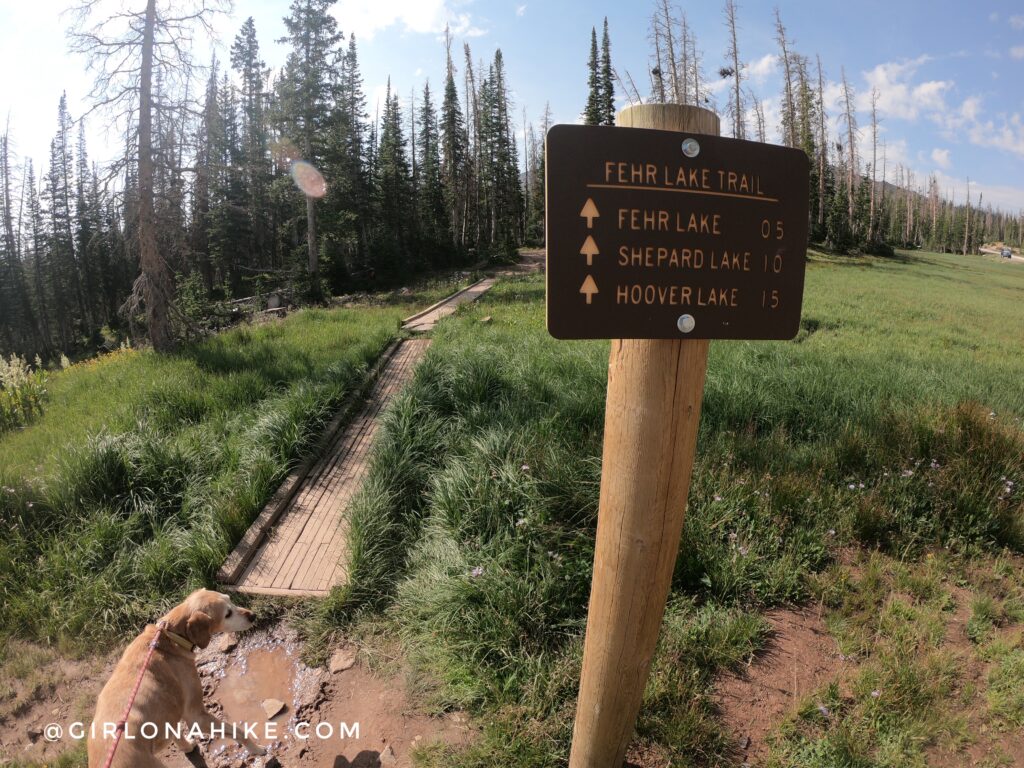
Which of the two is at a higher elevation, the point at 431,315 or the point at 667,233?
the point at 667,233

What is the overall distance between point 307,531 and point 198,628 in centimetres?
185

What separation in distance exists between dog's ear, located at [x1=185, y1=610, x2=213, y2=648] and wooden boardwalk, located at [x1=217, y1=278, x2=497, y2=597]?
1.14 m

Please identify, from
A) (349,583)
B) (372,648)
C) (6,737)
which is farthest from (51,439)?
(372,648)

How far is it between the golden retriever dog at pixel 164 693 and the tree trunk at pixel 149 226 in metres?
8.94

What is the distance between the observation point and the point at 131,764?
2.12 metres

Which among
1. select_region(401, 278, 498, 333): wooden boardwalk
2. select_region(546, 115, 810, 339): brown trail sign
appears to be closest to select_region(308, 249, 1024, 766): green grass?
select_region(546, 115, 810, 339): brown trail sign

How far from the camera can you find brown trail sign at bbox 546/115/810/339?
5.04 ft

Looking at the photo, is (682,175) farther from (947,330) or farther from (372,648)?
(947,330)

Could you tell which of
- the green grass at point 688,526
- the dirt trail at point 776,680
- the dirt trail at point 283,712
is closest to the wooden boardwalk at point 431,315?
the green grass at point 688,526

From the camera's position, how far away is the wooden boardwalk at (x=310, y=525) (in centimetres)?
411

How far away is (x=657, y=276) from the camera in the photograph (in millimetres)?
1598

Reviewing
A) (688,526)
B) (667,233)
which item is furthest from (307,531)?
(667,233)

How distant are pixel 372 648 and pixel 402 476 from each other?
5.34ft

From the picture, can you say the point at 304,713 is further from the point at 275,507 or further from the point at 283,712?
the point at 275,507
